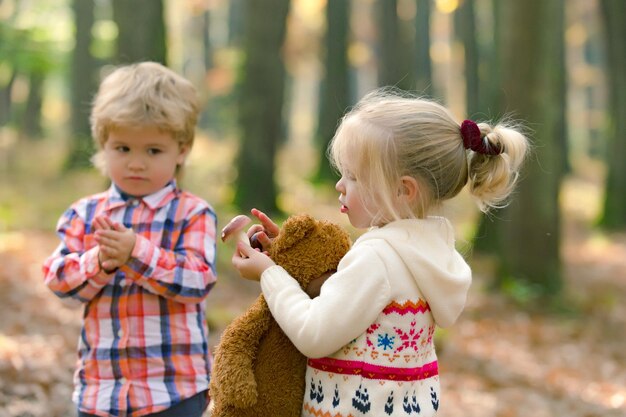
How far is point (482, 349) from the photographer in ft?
26.1

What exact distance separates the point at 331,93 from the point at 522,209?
1050 centimetres

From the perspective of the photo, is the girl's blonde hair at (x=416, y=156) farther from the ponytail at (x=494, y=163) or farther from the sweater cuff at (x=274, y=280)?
the sweater cuff at (x=274, y=280)

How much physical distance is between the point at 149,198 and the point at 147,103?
0.39 metres

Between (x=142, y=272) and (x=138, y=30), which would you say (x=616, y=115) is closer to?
(x=138, y=30)

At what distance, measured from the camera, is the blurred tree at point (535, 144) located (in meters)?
9.05

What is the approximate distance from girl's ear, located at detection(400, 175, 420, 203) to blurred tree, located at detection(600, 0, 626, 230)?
14.1 meters

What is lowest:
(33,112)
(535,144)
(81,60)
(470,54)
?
(33,112)

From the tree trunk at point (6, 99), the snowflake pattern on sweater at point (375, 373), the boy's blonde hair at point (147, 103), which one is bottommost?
the tree trunk at point (6, 99)

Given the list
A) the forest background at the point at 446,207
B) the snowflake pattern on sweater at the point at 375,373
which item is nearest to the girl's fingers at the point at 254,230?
the snowflake pattern on sweater at the point at 375,373

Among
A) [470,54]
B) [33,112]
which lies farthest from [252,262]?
[33,112]

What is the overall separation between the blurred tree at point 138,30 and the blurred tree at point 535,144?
3.86 meters

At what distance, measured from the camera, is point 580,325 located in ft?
29.0

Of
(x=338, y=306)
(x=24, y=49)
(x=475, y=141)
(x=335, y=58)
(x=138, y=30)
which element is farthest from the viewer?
(x=335, y=58)

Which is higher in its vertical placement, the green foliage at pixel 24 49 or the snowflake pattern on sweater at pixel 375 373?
the green foliage at pixel 24 49
